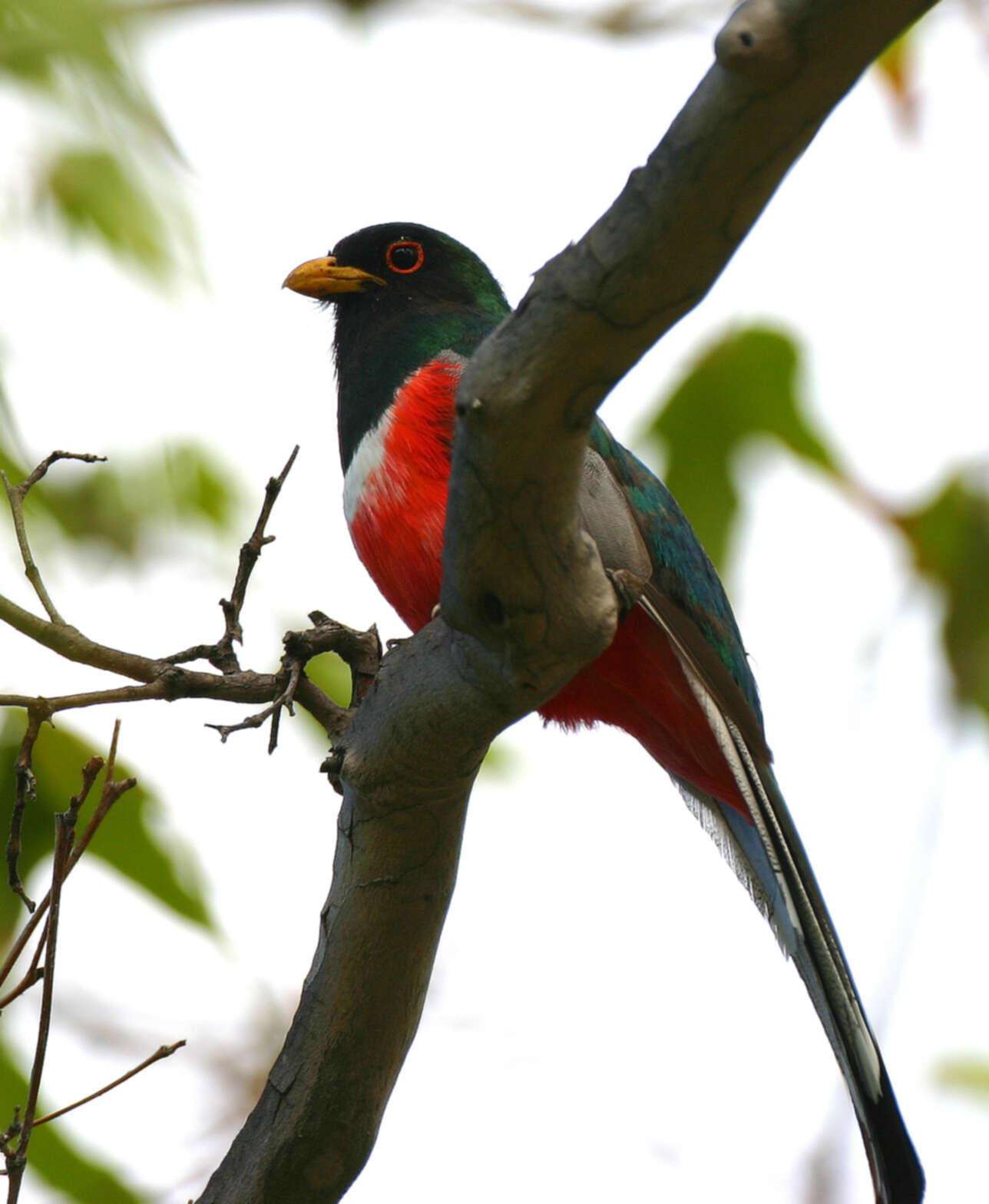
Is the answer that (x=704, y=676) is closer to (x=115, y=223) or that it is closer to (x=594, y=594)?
(x=594, y=594)

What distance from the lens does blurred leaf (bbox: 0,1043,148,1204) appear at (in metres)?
3.17

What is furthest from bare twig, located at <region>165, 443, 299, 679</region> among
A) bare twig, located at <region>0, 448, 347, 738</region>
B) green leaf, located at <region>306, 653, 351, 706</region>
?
green leaf, located at <region>306, 653, 351, 706</region>

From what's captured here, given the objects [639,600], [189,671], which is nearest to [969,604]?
[639,600]

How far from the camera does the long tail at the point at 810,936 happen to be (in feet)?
9.79

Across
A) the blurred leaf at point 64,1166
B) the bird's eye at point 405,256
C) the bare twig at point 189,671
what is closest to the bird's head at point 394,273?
the bird's eye at point 405,256

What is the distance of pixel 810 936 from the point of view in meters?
3.29

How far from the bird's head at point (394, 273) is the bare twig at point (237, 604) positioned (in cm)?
200

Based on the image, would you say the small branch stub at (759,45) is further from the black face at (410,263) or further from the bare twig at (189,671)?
the black face at (410,263)

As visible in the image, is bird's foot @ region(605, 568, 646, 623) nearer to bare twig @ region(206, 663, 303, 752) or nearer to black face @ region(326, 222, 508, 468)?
bare twig @ region(206, 663, 303, 752)

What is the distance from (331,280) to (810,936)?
245 cm

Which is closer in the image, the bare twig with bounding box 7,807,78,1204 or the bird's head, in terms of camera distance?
the bare twig with bounding box 7,807,78,1204

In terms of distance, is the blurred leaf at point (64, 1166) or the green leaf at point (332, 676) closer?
the blurred leaf at point (64, 1166)

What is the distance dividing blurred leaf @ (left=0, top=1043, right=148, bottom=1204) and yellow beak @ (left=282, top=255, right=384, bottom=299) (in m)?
2.43

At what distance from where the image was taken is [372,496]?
12.1ft
